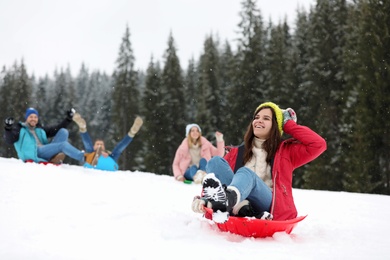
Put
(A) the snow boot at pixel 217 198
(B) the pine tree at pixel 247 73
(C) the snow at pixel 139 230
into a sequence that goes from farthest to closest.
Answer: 1. (B) the pine tree at pixel 247 73
2. (A) the snow boot at pixel 217 198
3. (C) the snow at pixel 139 230

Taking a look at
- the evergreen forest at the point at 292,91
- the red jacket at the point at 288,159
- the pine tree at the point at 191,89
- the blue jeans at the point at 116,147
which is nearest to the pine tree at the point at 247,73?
the evergreen forest at the point at 292,91

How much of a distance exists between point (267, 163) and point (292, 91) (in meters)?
22.8

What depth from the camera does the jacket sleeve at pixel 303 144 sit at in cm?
353

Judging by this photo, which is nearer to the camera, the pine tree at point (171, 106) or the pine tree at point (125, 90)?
the pine tree at point (171, 106)

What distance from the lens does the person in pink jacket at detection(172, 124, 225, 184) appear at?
8.36 meters

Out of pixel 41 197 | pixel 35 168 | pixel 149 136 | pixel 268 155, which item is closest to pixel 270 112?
pixel 268 155

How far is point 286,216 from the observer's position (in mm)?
3369

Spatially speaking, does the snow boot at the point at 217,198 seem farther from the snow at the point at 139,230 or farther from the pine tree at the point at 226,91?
the pine tree at the point at 226,91

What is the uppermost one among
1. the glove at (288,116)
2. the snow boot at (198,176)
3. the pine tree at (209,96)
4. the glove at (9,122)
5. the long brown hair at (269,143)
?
the pine tree at (209,96)

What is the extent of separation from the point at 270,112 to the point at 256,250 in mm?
1539

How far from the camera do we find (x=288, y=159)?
361 cm

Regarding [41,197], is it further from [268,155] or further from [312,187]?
[312,187]

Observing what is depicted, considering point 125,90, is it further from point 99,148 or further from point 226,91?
point 99,148

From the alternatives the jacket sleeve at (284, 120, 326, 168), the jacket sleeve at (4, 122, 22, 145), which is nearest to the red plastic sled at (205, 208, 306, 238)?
the jacket sleeve at (284, 120, 326, 168)
